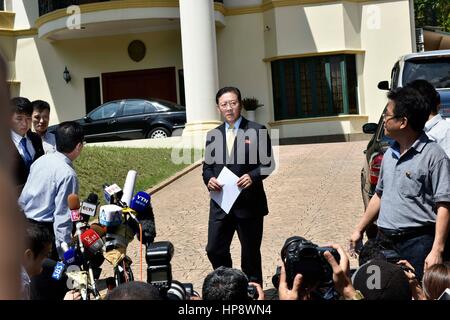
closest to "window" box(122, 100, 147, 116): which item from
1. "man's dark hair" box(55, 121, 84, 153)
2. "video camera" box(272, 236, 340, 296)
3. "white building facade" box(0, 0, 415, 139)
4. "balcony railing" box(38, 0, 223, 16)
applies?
"white building facade" box(0, 0, 415, 139)

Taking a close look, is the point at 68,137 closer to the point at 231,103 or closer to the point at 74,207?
the point at 74,207

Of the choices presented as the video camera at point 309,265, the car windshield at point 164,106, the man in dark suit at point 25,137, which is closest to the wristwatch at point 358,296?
the video camera at point 309,265

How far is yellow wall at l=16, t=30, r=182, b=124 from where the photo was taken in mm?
23547

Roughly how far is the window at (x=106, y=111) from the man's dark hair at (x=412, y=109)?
54.5 feet

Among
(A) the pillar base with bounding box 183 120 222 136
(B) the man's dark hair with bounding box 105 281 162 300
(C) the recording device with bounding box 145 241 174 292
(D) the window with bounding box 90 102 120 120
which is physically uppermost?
(D) the window with bounding box 90 102 120 120

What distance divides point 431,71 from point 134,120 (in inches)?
458

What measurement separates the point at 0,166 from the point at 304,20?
21.5m

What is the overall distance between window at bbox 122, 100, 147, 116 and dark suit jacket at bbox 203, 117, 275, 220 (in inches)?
573

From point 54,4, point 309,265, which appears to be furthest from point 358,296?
point 54,4

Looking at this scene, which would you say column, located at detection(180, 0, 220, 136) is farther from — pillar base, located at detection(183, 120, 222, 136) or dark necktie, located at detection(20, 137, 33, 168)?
dark necktie, located at detection(20, 137, 33, 168)

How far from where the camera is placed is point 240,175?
220 inches

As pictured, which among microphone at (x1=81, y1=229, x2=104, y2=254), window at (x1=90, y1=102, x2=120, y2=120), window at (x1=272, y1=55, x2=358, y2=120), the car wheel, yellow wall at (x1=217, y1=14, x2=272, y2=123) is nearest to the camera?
microphone at (x1=81, y1=229, x2=104, y2=254)

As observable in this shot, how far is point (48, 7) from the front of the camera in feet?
74.6
